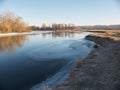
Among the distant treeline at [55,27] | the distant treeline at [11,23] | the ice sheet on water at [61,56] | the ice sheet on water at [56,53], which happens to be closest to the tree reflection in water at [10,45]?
the ice sheet on water at [56,53]

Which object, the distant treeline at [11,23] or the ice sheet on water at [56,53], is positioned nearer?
the ice sheet on water at [56,53]

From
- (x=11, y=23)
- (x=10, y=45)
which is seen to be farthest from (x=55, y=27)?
(x=10, y=45)

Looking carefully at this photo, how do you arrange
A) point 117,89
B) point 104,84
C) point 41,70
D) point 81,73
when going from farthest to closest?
point 41,70, point 81,73, point 104,84, point 117,89

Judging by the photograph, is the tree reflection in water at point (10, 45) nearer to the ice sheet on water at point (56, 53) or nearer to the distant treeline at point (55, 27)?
the ice sheet on water at point (56, 53)

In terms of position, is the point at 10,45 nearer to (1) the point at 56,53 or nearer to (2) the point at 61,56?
(1) the point at 56,53

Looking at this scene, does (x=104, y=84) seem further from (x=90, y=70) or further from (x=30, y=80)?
(x=30, y=80)

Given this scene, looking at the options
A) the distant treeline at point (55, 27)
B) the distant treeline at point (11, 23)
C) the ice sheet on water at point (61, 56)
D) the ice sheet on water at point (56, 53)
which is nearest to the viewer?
the ice sheet on water at point (61, 56)

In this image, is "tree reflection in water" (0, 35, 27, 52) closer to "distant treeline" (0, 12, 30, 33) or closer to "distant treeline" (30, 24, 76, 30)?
"distant treeline" (0, 12, 30, 33)

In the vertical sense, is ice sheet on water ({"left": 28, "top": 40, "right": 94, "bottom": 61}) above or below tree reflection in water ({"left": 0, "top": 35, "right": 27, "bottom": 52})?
above

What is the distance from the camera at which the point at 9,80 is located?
9.56 m

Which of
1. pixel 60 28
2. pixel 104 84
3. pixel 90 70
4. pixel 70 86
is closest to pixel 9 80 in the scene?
pixel 70 86

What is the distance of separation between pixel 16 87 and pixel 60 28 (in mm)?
126320

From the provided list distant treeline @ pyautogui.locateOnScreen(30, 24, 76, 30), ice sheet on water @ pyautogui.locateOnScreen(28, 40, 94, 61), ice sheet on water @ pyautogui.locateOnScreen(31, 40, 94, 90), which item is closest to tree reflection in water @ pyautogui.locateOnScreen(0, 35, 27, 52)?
ice sheet on water @ pyautogui.locateOnScreen(28, 40, 94, 61)

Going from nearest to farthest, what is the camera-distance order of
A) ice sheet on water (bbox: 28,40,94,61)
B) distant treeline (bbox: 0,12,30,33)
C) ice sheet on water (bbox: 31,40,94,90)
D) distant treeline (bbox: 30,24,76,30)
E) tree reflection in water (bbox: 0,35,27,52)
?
ice sheet on water (bbox: 31,40,94,90)
ice sheet on water (bbox: 28,40,94,61)
tree reflection in water (bbox: 0,35,27,52)
distant treeline (bbox: 0,12,30,33)
distant treeline (bbox: 30,24,76,30)
